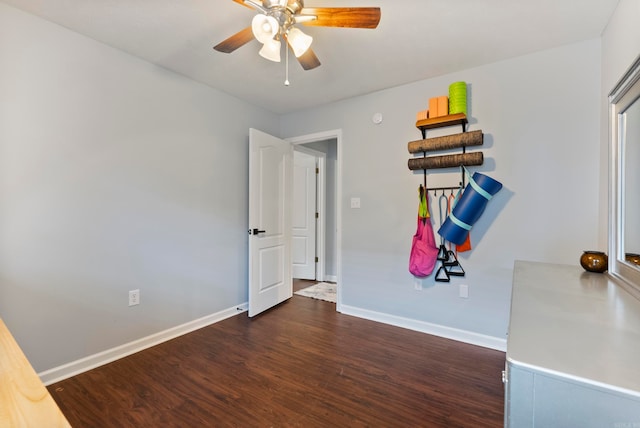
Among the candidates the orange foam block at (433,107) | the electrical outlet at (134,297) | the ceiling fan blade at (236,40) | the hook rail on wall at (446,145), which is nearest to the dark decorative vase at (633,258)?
the hook rail on wall at (446,145)

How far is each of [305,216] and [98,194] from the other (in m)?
2.94

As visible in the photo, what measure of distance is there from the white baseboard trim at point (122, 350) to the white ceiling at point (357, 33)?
2.29 metres

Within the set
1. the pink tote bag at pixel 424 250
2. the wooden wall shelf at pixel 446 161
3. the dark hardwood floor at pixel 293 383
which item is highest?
the wooden wall shelf at pixel 446 161

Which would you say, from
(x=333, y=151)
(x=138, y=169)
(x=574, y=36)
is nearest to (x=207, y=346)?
(x=138, y=169)

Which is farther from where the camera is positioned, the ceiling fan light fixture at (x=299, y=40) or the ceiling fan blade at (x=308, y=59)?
the ceiling fan blade at (x=308, y=59)

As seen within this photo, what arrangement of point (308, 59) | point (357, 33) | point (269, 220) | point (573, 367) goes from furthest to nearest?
point (269, 220)
point (357, 33)
point (308, 59)
point (573, 367)

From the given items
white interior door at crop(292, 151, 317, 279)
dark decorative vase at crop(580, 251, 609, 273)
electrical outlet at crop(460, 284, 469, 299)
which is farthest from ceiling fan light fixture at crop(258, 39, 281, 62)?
white interior door at crop(292, 151, 317, 279)

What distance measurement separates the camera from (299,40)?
1.59 meters

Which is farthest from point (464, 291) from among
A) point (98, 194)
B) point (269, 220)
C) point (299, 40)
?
point (98, 194)

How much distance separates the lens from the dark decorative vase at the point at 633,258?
1260 mm

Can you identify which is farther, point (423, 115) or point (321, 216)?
point (321, 216)

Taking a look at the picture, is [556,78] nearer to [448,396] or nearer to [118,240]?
[448,396]

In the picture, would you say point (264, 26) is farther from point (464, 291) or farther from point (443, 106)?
point (464, 291)

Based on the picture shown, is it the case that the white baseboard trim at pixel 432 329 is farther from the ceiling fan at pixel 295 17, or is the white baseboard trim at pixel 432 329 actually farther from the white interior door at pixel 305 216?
the ceiling fan at pixel 295 17
